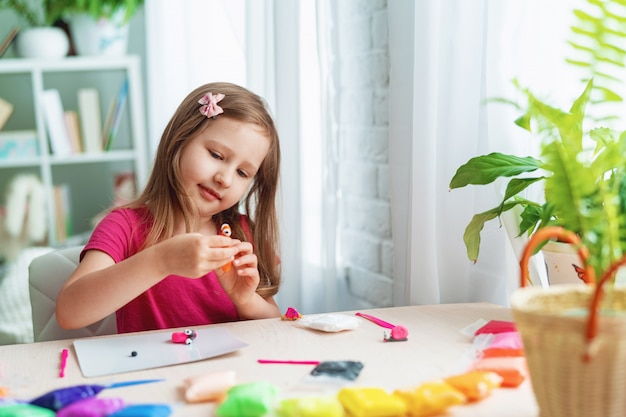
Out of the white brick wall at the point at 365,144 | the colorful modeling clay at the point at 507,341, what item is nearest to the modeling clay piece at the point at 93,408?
the colorful modeling clay at the point at 507,341

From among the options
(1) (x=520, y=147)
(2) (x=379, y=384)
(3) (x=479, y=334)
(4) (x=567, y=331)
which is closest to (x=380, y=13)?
(1) (x=520, y=147)

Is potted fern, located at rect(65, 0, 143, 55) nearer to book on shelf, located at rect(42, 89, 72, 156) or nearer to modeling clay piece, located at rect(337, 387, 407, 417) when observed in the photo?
book on shelf, located at rect(42, 89, 72, 156)

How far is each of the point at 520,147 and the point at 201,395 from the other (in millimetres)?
821

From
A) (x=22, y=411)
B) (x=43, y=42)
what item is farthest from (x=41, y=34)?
(x=22, y=411)

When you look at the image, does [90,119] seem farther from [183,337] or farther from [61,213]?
[183,337]

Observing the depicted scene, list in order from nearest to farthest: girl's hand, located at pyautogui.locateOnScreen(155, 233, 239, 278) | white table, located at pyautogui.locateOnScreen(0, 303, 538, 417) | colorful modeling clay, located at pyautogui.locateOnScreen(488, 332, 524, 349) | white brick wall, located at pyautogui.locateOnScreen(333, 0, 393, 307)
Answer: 1. white table, located at pyautogui.locateOnScreen(0, 303, 538, 417)
2. colorful modeling clay, located at pyautogui.locateOnScreen(488, 332, 524, 349)
3. girl's hand, located at pyautogui.locateOnScreen(155, 233, 239, 278)
4. white brick wall, located at pyautogui.locateOnScreen(333, 0, 393, 307)

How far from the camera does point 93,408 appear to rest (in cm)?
90

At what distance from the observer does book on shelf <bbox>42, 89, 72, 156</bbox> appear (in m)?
3.25

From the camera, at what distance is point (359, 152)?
2.10m

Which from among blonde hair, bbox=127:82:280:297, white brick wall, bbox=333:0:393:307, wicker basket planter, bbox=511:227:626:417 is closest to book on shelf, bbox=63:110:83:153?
white brick wall, bbox=333:0:393:307

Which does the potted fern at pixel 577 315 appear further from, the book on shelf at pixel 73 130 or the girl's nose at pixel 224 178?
the book on shelf at pixel 73 130

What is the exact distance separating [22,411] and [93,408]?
8 centimetres

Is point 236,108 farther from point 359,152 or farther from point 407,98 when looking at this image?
point 359,152

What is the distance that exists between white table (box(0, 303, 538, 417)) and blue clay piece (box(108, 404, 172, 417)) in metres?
0.03
